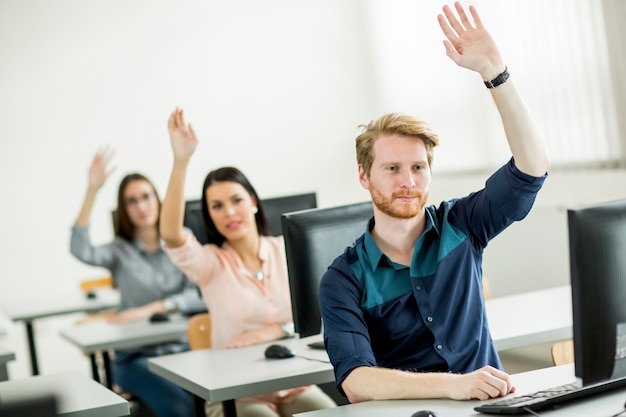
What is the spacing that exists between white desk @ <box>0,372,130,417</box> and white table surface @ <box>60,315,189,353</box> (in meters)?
0.96

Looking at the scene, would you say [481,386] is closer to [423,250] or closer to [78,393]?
[423,250]

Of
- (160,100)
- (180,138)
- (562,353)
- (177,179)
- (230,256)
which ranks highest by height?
(160,100)

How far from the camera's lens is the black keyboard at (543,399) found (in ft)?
6.59

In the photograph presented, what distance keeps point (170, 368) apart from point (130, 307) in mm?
1943

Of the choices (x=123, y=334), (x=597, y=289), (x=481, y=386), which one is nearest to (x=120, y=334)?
(x=123, y=334)

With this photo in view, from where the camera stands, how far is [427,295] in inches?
98.0

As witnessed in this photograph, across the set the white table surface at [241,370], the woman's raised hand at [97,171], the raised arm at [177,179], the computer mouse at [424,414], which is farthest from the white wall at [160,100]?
the computer mouse at [424,414]

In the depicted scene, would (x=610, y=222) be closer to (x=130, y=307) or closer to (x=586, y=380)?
(x=586, y=380)

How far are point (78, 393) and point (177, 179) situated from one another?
99 centimetres

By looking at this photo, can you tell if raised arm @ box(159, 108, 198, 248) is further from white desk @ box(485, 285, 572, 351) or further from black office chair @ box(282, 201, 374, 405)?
white desk @ box(485, 285, 572, 351)

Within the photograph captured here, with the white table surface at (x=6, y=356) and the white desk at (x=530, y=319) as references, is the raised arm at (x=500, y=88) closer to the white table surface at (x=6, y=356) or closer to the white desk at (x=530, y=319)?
the white desk at (x=530, y=319)

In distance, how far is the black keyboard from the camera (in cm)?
201

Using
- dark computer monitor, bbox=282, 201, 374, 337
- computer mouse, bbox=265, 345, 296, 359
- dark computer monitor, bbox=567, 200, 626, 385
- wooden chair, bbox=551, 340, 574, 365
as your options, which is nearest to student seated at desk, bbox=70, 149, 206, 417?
computer mouse, bbox=265, 345, 296, 359

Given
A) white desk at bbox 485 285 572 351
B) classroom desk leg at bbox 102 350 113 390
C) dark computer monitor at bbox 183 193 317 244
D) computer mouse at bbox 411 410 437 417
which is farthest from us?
classroom desk leg at bbox 102 350 113 390
